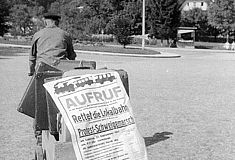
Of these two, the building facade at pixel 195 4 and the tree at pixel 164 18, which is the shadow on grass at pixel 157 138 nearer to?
the tree at pixel 164 18

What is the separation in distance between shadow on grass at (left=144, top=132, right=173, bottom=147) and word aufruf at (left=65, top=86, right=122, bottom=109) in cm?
341

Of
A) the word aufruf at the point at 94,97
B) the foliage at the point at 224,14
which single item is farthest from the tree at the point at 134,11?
the word aufruf at the point at 94,97

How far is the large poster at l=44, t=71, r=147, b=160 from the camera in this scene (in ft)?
9.92

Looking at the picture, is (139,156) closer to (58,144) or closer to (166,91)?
(58,144)

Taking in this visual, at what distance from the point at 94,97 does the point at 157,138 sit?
13.0ft

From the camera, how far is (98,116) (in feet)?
10.3

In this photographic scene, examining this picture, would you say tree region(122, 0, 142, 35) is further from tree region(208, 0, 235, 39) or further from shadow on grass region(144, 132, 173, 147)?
shadow on grass region(144, 132, 173, 147)

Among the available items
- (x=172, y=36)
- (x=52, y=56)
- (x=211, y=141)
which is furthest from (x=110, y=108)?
(x=172, y=36)

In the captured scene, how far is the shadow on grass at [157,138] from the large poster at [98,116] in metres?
3.38

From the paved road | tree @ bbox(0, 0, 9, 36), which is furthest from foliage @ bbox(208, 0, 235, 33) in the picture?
the paved road

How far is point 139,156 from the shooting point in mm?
3234

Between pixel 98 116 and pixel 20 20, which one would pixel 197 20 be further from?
pixel 98 116

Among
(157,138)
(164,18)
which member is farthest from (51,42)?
(164,18)

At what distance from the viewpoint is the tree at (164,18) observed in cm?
5781
